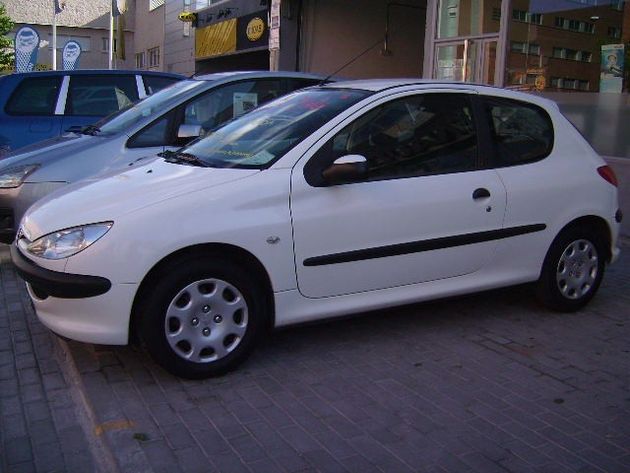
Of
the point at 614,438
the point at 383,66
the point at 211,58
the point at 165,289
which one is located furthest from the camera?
the point at 211,58

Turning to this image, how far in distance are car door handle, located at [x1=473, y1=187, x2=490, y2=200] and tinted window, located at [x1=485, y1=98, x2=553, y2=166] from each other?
259 mm

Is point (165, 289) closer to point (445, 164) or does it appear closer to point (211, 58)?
point (445, 164)

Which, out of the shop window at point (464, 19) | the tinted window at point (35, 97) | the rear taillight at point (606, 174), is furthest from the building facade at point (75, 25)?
the rear taillight at point (606, 174)

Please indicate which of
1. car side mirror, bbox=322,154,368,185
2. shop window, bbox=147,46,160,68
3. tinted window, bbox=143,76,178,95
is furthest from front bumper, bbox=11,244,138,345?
shop window, bbox=147,46,160,68

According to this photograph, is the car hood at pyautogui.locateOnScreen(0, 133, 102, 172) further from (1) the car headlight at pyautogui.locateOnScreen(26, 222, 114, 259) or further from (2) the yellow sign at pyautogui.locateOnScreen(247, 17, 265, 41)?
(2) the yellow sign at pyautogui.locateOnScreen(247, 17, 265, 41)

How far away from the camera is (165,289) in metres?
3.75

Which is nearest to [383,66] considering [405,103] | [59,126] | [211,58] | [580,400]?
[211,58]

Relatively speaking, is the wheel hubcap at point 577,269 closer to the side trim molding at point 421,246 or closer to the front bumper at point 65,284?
the side trim molding at point 421,246

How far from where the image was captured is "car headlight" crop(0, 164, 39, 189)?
5.90m

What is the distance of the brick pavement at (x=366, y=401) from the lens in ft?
10.5

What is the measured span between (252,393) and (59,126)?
508cm

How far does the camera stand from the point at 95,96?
8.05 meters

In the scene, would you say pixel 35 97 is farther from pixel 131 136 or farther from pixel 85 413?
pixel 85 413

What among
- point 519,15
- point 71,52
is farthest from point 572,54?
point 71,52
